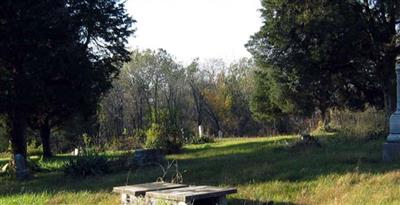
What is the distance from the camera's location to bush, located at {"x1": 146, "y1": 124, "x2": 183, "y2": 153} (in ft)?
70.7

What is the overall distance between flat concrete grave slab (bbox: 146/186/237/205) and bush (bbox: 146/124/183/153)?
12.4 m

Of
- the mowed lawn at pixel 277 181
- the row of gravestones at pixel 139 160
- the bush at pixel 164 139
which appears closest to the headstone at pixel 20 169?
the row of gravestones at pixel 139 160

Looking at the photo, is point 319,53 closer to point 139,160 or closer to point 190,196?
point 139,160

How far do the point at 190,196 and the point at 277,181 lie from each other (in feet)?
9.79

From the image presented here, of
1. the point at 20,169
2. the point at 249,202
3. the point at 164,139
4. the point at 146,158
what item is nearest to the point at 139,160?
the point at 146,158

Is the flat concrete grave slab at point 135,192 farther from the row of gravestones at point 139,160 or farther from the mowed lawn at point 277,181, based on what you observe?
the row of gravestones at point 139,160

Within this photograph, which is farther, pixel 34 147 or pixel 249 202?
pixel 34 147

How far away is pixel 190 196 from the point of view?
7918 mm

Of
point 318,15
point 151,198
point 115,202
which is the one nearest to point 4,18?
point 115,202

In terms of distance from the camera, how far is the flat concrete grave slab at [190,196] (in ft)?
26.1

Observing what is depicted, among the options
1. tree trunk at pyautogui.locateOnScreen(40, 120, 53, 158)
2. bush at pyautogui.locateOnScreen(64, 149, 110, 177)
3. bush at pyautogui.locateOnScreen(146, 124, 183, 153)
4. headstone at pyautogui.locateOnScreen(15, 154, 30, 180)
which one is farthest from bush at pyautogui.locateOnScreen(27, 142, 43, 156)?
bush at pyautogui.locateOnScreen(64, 149, 110, 177)

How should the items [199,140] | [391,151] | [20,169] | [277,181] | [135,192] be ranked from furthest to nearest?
[199,140] → [20,169] → [391,151] → [277,181] → [135,192]

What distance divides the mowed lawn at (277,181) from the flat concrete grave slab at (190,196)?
0.74 metres

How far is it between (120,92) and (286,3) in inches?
1046
